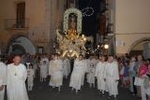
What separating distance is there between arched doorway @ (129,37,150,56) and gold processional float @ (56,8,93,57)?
858cm

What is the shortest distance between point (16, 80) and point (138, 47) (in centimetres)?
2133

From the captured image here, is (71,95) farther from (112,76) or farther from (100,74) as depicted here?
(112,76)

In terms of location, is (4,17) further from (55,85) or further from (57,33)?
(55,85)

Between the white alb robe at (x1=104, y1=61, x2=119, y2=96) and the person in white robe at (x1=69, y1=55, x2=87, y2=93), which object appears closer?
the white alb robe at (x1=104, y1=61, x2=119, y2=96)

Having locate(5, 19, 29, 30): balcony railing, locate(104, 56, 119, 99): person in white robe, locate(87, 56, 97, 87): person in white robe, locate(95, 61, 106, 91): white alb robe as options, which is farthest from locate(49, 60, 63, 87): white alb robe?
locate(5, 19, 29, 30): balcony railing

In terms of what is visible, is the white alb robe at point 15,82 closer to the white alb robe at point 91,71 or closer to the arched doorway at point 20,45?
the white alb robe at point 91,71

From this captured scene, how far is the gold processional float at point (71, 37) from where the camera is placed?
40531 millimetres

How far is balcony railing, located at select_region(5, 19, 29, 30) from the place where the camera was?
3938 cm

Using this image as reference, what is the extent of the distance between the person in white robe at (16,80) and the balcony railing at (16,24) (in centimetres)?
2711

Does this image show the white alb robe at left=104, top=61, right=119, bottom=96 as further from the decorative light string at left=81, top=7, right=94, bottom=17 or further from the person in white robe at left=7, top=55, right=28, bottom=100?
the decorative light string at left=81, top=7, right=94, bottom=17

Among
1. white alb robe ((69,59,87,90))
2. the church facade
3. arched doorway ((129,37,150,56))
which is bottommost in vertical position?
white alb robe ((69,59,87,90))

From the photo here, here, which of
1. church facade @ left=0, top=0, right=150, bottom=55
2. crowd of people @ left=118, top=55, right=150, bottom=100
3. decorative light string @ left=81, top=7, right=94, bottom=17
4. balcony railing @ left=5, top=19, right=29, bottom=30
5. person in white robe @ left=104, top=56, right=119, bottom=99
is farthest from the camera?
decorative light string @ left=81, top=7, right=94, bottom=17

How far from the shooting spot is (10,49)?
3959cm

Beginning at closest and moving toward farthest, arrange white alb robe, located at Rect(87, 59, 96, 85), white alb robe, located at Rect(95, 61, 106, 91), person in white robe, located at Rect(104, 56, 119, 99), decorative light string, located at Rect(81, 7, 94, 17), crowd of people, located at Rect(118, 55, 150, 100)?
1. crowd of people, located at Rect(118, 55, 150, 100)
2. person in white robe, located at Rect(104, 56, 119, 99)
3. white alb robe, located at Rect(95, 61, 106, 91)
4. white alb robe, located at Rect(87, 59, 96, 85)
5. decorative light string, located at Rect(81, 7, 94, 17)
